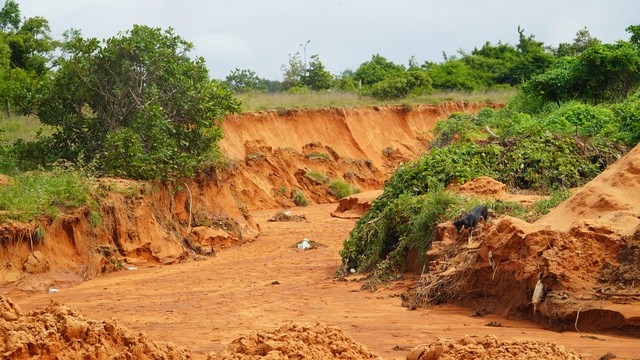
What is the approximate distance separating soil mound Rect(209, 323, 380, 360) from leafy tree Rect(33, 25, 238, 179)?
12.2m

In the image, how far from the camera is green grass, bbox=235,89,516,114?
1323 inches

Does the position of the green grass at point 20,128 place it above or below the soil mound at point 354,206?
above

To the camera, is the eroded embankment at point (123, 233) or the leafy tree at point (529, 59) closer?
the eroded embankment at point (123, 233)

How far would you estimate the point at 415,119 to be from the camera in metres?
39.6

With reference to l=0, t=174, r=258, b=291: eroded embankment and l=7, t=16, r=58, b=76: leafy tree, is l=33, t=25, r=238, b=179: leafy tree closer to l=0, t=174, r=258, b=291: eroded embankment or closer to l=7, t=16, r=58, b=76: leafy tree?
l=0, t=174, r=258, b=291: eroded embankment

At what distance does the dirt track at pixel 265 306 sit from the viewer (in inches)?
326

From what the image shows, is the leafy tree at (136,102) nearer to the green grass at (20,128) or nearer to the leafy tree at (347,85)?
the green grass at (20,128)

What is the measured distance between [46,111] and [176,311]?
33.1ft

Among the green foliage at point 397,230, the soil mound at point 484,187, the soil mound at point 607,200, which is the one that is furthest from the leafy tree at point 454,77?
the soil mound at point 607,200

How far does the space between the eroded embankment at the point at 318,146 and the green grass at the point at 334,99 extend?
1.26ft

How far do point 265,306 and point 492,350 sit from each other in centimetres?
543

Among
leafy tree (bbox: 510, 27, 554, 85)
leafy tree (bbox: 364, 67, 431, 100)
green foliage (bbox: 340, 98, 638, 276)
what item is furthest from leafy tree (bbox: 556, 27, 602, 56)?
green foliage (bbox: 340, 98, 638, 276)

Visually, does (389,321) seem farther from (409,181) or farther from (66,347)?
(409,181)

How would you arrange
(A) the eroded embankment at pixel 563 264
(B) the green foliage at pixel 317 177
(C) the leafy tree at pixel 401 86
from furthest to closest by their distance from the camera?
(C) the leafy tree at pixel 401 86
(B) the green foliage at pixel 317 177
(A) the eroded embankment at pixel 563 264
